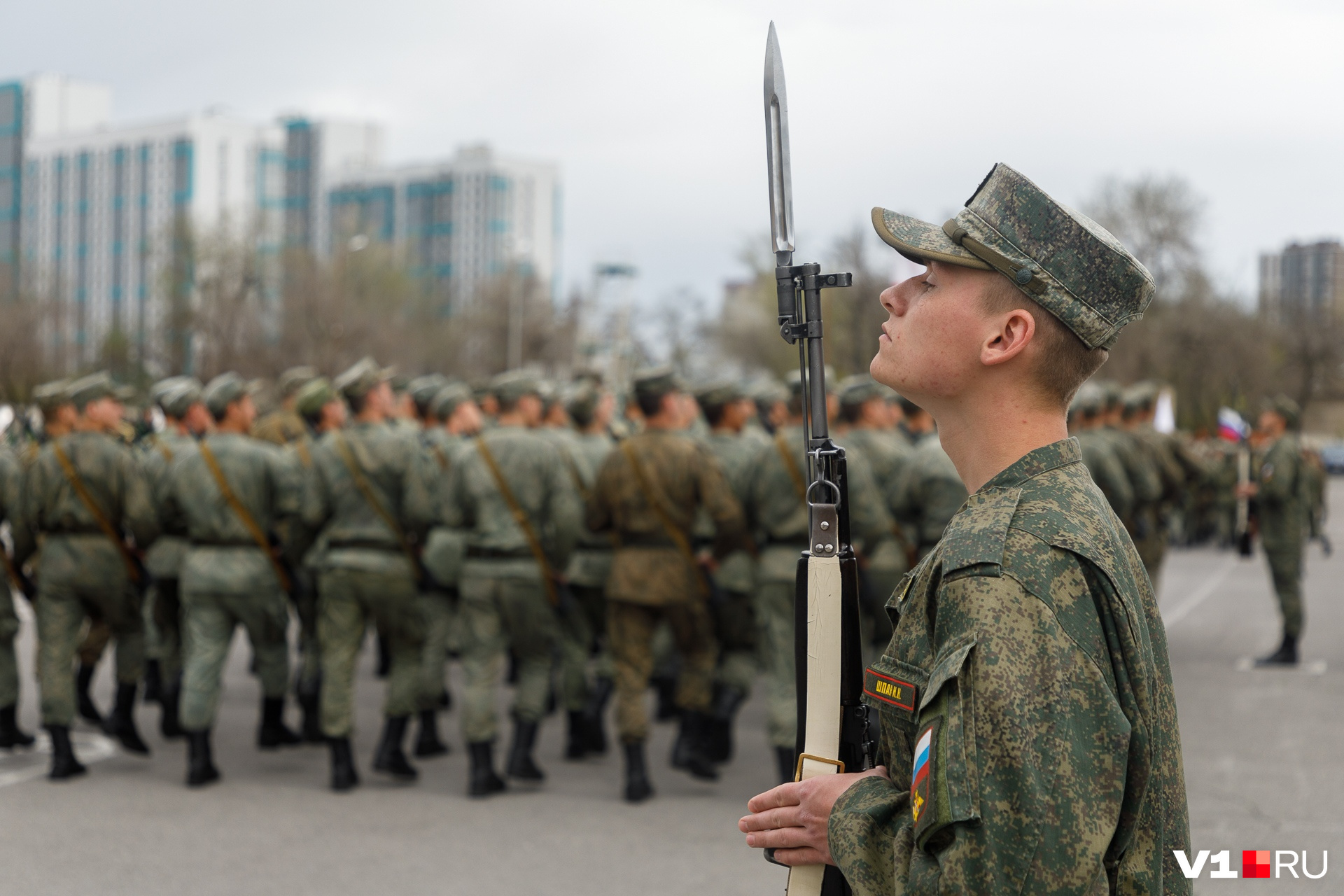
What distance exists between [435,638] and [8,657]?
8.24 feet

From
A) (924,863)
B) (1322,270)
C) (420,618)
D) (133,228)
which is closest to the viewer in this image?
(924,863)

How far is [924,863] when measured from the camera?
1.58 m

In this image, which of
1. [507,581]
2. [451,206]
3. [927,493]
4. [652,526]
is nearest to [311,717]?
[507,581]

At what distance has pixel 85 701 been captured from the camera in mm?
8672

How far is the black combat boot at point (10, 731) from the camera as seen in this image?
782 centimetres

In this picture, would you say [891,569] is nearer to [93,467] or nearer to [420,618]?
[420,618]

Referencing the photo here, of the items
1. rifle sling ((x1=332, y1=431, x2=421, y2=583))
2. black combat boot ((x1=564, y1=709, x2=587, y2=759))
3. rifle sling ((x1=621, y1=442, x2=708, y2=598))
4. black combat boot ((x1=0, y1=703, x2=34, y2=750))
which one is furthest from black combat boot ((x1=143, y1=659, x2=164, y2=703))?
rifle sling ((x1=621, y1=442, x2=708, y2=598))

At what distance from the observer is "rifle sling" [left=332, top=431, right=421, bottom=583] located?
733 cm

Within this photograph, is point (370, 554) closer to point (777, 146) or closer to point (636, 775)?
point (636, 775)

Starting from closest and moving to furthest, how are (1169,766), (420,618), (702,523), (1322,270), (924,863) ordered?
(924,863), (1169,766), (420,618), (702,523), (1322,270)

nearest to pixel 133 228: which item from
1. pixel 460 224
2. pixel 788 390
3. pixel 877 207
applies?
pixel 460 224

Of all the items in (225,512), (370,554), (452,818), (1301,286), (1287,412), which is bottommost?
(452,818)

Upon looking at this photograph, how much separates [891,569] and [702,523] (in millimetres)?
1683

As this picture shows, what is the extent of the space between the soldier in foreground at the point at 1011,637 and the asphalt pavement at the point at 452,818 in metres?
3.97
